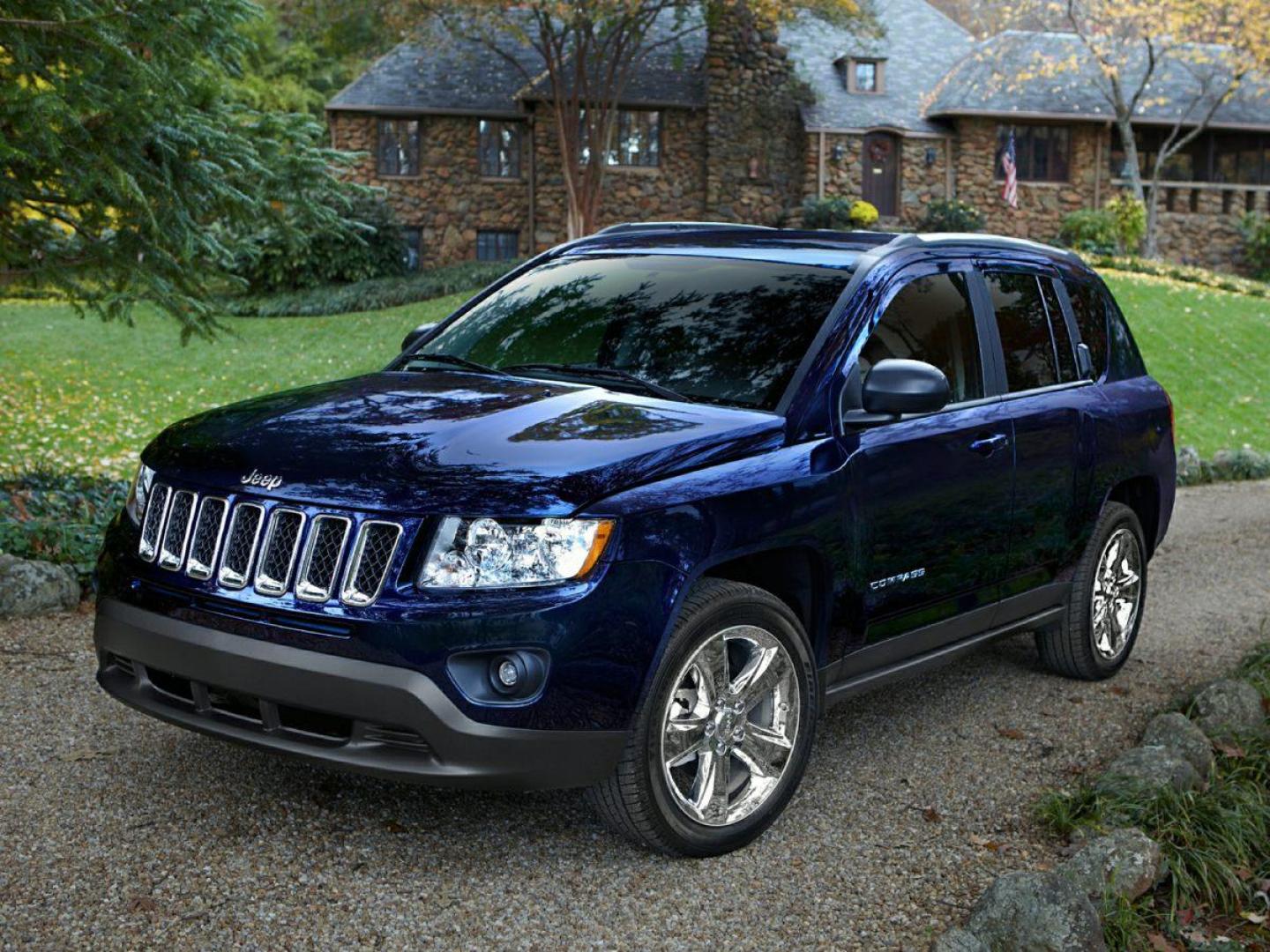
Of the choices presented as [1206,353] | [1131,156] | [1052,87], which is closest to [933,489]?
[1206,353]

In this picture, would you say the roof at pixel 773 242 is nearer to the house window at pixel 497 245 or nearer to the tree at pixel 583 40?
the tree at pixel 583 40

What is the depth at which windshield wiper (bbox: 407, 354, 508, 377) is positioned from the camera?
16.9ft

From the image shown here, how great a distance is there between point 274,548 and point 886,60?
124ft

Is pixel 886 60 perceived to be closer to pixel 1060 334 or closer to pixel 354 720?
pixel 1060 334

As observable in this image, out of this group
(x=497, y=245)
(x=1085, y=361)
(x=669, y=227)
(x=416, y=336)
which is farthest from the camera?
(x=497, y=245)

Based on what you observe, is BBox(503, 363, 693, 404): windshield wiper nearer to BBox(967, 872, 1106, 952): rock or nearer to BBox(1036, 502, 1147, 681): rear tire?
BBox(967, 872, 1106, 952): rock

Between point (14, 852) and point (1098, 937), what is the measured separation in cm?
316

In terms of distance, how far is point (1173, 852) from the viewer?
4.43 metres

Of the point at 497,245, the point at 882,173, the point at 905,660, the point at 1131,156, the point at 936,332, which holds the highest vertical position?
the point at 1131,156

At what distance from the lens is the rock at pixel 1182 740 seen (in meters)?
5.12

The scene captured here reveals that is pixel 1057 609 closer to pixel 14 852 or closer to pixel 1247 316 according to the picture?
pixel 14 852

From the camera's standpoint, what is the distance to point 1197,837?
179 inches

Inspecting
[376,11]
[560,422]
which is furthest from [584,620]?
[376,11]

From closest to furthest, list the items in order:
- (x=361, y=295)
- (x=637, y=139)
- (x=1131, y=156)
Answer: (x=361, y=295)
(x=637, y=139)
(x=1131, y=156)
